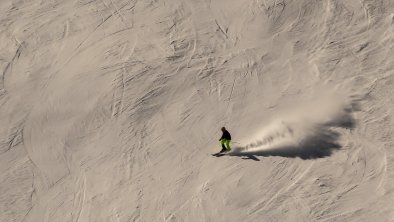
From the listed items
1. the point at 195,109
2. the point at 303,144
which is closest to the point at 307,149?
the point at 303,144

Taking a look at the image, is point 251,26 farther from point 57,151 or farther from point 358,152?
point 57,151

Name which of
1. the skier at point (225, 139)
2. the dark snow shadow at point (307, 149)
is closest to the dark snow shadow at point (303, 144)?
the dark snow shadow at point (307, 149)

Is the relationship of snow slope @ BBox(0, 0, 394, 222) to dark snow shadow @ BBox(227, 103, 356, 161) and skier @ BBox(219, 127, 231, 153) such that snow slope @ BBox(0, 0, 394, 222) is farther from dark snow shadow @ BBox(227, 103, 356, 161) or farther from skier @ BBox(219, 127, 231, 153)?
skier @ BBox(219, 127, 231, 153)

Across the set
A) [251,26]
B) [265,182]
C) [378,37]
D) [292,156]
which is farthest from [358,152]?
[251,26]

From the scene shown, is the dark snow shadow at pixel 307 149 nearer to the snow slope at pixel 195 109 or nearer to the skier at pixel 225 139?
the snow slope at pixel 195 109

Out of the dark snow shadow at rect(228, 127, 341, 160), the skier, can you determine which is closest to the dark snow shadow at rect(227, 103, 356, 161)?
the dark snow shadow at rect(228, 127, 341, 160)

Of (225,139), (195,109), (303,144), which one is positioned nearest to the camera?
(225,139)

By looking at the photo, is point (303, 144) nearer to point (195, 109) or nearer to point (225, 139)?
point (225, 139)

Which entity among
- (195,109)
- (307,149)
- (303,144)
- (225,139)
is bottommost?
(307,149)
